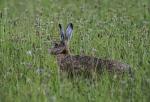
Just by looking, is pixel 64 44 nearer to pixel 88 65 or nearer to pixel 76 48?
pixel 76 48

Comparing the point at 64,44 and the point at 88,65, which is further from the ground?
the point at 64,44

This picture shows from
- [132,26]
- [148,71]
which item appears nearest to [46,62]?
[148,71]

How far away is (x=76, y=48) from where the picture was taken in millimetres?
8695

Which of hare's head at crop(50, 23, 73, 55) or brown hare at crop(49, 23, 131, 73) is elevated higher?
hare's head at crop(50, 23, 73, 55)

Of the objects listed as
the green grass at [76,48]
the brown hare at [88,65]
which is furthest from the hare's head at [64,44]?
the brown hare at [88,65]

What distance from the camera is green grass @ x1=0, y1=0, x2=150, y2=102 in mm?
6219

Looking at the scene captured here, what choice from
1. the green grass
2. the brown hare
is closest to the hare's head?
the green grass

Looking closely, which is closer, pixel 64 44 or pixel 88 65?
pixel 88 65

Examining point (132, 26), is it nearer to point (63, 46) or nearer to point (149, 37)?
point (149, 37)

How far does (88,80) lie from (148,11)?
5650 millimetres

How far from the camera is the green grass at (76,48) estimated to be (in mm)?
6219

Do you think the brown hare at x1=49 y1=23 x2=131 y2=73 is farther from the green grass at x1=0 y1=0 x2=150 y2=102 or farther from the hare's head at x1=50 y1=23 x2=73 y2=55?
the hare's head at x1=50 y1=23 x2=73 y2=55

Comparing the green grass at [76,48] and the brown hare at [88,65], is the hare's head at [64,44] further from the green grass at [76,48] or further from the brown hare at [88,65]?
the brown hare at [88,65]

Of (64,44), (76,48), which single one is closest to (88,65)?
(64,44)
